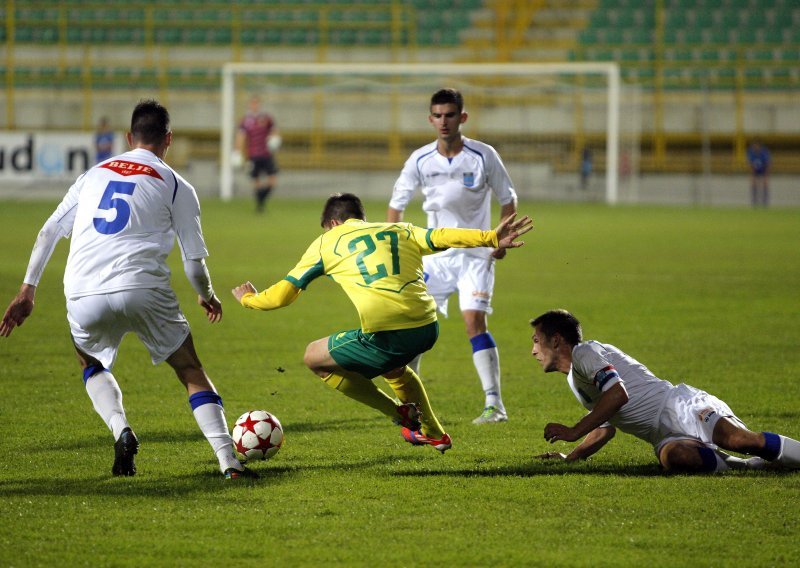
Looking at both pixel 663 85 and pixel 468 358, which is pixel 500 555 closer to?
pixel 468 358

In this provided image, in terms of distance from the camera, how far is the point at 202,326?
37.3ft

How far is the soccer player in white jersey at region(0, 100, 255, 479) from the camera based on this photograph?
5527mm

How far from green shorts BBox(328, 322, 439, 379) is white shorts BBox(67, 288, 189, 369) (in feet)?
2.69

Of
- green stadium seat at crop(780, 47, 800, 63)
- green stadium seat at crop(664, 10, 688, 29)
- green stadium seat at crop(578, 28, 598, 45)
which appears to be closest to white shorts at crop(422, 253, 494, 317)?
green stadium seat at crop(578, 28, 598, 45)

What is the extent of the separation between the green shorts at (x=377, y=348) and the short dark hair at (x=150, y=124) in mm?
1330

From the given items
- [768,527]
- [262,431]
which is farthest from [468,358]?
[768,527]

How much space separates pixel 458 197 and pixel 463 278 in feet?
1.87

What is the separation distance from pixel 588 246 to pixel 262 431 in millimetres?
13902

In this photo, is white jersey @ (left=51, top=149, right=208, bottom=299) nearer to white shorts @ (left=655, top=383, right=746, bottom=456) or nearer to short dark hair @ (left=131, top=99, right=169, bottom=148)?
short dark hair @ (left=131, top=99, right=169, bottom=148)

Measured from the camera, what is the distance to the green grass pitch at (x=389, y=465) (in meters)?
4.57

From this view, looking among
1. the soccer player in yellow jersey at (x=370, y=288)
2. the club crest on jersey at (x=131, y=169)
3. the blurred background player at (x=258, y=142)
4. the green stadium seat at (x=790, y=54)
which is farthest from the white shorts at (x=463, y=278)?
the green stadium seat at (x=790, y=54)

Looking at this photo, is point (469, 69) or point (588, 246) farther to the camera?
point (469, 69)

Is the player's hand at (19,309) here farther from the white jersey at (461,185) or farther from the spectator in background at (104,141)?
the spectator in background at (104,141)

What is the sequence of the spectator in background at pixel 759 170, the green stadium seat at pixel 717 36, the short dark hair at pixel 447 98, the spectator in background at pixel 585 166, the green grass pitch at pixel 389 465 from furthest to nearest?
the green stadium seat at pixel 717 36 → the spectator in background at pixel 585 166 → the spectator in background at pixel 759 170 → the short dark hair at pixel 447 98 → the green grass pitch at pixel 389 465
